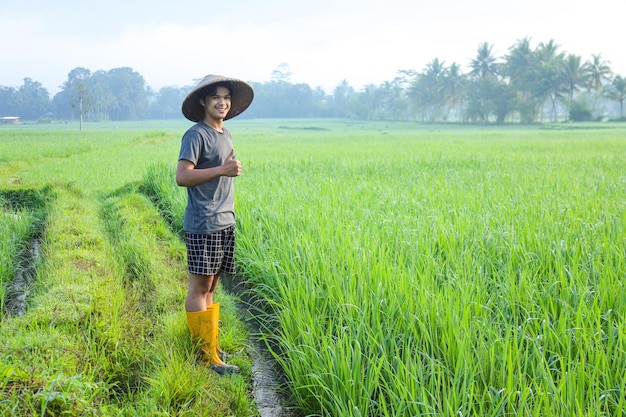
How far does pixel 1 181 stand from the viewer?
26.7ft

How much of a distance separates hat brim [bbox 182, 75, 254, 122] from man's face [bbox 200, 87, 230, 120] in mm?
47

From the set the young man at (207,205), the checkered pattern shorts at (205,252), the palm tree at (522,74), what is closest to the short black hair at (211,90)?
the young man at (207,205)

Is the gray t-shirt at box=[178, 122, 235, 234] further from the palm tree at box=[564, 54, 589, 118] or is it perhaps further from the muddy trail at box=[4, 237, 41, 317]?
the palm tree at box=[564, 54, 589, 118]

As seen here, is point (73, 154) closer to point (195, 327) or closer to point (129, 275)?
point (129, 275)

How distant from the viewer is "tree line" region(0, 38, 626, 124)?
2932 centimetres

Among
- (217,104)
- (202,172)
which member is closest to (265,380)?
(202,172)

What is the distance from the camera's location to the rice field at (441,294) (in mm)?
1829

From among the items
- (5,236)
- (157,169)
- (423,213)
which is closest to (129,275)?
(5,236)

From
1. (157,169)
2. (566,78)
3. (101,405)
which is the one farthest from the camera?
(566,78)

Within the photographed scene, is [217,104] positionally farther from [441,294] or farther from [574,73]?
[574,73]

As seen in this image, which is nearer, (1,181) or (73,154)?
(1,181)

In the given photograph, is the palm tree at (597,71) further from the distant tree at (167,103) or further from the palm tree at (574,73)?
the distant tree at (167,103)

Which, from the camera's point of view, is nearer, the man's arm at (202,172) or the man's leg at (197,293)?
the man's arm at (202,172)

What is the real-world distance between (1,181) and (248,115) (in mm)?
68935
